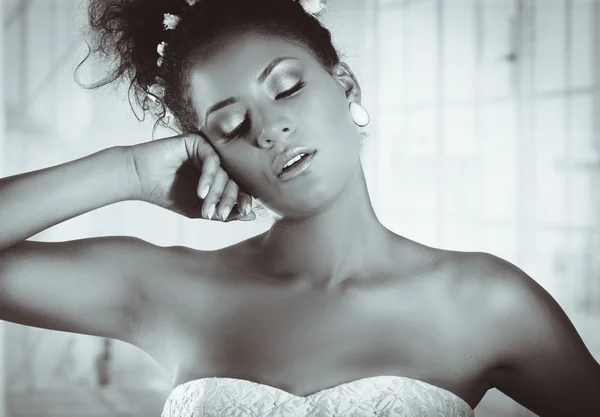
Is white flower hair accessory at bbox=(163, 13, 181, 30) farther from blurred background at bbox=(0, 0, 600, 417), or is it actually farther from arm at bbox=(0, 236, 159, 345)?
blurred background at bbox=(0, 0, 600, 417)

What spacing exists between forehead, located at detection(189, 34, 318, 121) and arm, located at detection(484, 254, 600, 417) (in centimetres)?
57

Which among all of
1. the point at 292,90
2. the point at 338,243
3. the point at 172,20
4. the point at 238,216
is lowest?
the point at 338,243

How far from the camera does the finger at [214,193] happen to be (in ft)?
3.72

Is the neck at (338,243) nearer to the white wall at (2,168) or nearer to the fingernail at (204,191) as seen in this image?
the fingernail at (204,191)

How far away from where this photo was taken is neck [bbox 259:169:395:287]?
4.26 ft

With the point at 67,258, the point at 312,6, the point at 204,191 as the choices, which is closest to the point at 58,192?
the point at 67,258

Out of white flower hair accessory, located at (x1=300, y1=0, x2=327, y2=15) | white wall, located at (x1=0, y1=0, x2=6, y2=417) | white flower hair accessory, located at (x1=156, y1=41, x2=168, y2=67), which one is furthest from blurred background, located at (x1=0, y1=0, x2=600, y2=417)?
white flower hair accessory, located at (x1=156, y1=41, x2=168, y2=67)

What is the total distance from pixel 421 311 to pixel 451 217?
1.37 metres

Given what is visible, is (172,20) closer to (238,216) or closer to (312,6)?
(312,6)

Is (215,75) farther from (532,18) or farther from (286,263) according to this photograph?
(532,18)

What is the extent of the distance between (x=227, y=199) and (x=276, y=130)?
14 centimetres

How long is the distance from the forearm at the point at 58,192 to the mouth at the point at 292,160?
0.28 m

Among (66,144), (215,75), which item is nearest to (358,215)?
(215,75)

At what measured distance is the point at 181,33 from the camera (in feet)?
4.28
